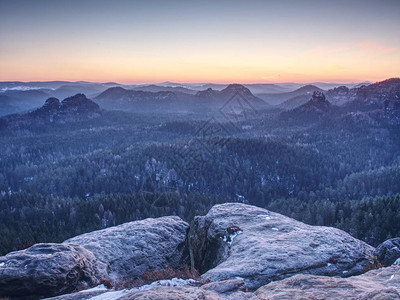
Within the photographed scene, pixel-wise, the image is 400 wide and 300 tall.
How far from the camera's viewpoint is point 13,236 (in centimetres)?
8625

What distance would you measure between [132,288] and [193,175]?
169 m

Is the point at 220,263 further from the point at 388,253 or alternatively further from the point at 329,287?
the point at 388,253

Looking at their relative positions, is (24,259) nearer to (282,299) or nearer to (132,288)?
(132,288)

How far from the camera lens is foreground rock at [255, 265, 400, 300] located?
593 inches

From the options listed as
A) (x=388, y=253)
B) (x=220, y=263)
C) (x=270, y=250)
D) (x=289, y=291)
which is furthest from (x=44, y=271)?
(x=388, y=253)

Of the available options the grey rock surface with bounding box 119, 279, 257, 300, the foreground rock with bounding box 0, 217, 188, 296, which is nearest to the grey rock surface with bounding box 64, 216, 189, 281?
the foreground rock with bounding box 0, 217, 188, 296

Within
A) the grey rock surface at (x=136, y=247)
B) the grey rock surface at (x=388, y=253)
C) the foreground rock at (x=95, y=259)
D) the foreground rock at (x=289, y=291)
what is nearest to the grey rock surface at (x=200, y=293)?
the foreground rock at (x=289, y=291)

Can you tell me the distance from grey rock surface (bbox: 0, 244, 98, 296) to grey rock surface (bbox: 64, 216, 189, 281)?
9.90 ft

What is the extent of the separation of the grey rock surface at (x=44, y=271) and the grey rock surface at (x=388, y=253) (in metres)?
26.9

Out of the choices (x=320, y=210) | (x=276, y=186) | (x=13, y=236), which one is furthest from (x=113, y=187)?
(x=320, y=210)

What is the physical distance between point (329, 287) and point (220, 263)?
43.4ft

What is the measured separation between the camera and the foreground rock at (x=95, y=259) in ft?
69.2

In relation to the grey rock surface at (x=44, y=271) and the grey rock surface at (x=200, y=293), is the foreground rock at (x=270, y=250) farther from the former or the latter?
the grey rock surface at (x=44, y=271)

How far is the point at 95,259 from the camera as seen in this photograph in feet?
87.1
